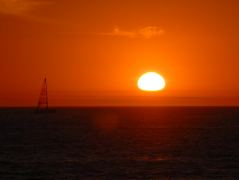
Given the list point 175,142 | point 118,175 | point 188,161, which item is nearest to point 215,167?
point 188,161

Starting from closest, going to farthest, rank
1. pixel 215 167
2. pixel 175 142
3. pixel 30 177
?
1. pixel 30 177
2. pixel 215 167
3. pixel 175 142

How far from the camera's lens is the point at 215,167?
198 feet

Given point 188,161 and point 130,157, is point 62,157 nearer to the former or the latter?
point 130,157

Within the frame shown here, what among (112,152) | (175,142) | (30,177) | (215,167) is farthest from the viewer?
(175,142)

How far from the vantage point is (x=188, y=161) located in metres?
65.6

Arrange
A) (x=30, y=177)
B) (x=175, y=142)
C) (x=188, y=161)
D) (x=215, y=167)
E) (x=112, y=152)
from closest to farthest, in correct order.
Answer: (x=30, y=177) → (x=215, y=167) → (x=188, y=161) → (x=112, y=152) → (x=175, y=142)

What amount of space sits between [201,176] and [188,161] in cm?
1219

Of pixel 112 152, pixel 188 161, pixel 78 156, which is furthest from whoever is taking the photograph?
pixel 112 152

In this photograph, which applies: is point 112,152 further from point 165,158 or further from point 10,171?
point 10,171

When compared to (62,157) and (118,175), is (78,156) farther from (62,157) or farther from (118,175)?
(118,175)

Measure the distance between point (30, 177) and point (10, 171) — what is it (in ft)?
14.4

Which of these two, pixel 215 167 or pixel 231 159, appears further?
pixel 231 159

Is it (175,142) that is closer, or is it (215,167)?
(215,167)

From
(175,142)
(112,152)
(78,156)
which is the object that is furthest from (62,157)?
(175,142)
